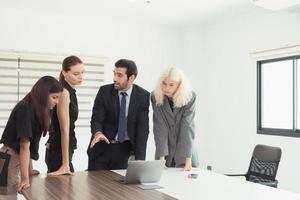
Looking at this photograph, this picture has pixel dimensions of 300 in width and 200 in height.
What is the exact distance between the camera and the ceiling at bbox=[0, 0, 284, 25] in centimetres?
471


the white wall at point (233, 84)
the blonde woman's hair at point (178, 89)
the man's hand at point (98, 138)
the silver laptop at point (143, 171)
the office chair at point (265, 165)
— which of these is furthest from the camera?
the white wall at point (233, 84)

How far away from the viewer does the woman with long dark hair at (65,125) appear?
262cm

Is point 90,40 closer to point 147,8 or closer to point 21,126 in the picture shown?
point 147,8

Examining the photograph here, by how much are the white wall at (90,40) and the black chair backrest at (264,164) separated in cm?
244

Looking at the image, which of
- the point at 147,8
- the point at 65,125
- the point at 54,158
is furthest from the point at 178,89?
the point at 147,8

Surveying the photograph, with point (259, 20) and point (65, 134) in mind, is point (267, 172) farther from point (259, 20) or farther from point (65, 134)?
point (259, 20)

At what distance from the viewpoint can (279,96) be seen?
16.3 feet

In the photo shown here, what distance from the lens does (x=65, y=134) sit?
8.62 ft

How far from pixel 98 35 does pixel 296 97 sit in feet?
8.93

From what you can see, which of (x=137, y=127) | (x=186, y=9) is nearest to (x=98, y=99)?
(x=137, y=127)

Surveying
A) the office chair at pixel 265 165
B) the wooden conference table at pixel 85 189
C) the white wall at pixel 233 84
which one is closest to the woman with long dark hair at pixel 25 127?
the wooden conference table at pixel 85 189

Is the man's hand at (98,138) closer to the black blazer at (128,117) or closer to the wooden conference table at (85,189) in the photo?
the black blazer at (128,117)

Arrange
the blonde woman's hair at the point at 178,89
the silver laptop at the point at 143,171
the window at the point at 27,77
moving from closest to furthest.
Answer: the silver laptop at the point at 143,171, the blonde woman's hair at the point at 178,89, the window at the point at 27,77

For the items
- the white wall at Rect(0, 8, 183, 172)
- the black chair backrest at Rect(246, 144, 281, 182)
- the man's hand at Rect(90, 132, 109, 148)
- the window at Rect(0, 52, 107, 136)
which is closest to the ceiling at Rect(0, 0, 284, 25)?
the white wall at Rect(0, 8, 183, 172)
